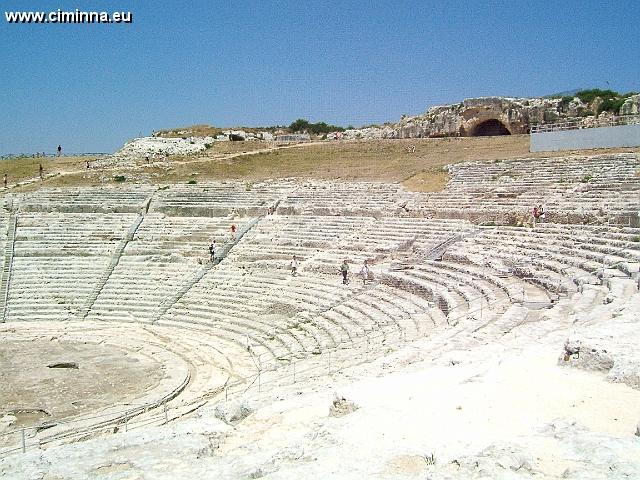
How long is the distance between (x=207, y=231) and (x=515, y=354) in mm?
18490

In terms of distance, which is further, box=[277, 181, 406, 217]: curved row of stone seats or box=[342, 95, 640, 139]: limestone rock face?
box=[342, 95, 640, 139]: limestone rock face

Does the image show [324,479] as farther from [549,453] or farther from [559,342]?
[559,342]

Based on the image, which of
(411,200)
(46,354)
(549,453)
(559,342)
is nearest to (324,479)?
(549,453)

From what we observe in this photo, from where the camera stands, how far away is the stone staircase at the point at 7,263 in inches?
803

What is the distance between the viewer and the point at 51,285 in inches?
854

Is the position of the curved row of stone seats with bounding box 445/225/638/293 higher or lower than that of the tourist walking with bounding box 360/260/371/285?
higher

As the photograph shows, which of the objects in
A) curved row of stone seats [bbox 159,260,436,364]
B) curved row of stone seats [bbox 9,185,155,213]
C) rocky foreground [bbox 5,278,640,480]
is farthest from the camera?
curved row of stone seats [bbox 9,185,155,213]

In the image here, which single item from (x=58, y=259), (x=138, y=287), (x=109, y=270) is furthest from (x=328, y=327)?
(x=58, y=259)

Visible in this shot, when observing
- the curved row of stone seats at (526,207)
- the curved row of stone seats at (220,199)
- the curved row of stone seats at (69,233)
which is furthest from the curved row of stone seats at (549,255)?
the curved row of stone seats at (69,233)

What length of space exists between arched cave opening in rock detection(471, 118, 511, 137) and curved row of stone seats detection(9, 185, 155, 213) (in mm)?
21085

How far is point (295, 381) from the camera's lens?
10102 mm

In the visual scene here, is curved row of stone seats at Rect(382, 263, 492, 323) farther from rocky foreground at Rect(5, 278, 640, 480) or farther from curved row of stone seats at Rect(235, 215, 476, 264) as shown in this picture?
rocky foreground at Rect(5, 278, 640, 480)

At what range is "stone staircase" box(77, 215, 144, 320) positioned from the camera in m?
20.0

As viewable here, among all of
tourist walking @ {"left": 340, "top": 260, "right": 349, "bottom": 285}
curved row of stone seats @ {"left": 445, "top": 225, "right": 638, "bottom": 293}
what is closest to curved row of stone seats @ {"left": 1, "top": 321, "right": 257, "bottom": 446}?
tourist walking @ {"left": 340, "top": 260, "right": 349, "bottom": 285}
